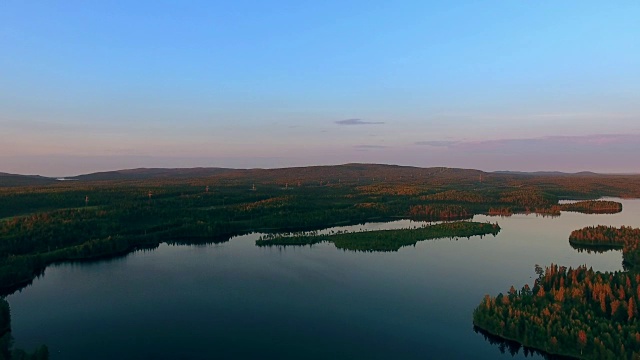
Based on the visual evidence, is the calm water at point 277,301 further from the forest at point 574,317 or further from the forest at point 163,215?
the forest at point 163,215

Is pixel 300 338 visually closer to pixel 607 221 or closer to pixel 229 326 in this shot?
pixel 229 326

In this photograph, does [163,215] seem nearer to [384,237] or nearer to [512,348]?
[384,237]

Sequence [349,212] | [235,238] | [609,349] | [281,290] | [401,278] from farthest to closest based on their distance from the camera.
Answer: [349,212] < [235,238] < [401,278] < [281,290] < [609,349]

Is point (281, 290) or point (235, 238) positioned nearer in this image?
point (281, 290)

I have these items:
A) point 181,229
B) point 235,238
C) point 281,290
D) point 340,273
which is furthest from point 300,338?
point 181,229

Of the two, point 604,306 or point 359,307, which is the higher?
point 604,306

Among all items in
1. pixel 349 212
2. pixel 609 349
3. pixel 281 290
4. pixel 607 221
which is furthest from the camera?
pixel 349 212
